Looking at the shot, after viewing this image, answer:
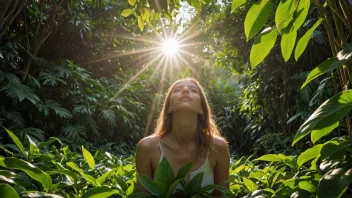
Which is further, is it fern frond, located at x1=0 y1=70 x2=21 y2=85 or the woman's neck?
fern frond, located at x1=0 y1=70 x2=21 y2=85

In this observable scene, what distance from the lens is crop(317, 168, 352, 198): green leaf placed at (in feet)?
1.86

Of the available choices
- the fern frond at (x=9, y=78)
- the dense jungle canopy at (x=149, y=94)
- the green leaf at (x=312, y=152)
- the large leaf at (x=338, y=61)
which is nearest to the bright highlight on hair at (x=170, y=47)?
the dense jungle canopy at (x=149, y=94)

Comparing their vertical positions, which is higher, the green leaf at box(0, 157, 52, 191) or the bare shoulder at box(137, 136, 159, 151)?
the green leaf at box(0, 157, 52, 191)

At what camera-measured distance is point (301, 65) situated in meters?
4.70

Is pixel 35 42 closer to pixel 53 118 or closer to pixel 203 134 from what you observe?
pixel 53 118

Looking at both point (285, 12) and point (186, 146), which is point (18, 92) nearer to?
point (186, 146)

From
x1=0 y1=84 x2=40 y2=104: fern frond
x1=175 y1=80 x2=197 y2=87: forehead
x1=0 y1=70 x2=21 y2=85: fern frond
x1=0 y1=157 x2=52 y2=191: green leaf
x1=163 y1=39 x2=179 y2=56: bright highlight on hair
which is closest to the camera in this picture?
x1=0 y1=157 x2=52 y2=191: green leaf

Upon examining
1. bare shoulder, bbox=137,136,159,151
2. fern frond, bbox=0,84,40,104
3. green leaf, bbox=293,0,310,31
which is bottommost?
bare shoulder, bbox=137,136,159,151

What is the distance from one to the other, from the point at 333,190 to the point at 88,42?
680cm

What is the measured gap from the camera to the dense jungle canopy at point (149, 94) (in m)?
0.75

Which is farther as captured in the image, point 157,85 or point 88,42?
point 157,85

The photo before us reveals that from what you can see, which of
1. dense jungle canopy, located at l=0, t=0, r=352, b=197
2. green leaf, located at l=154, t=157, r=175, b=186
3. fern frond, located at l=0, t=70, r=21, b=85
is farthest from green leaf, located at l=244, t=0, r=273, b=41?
fern frond, located at l=0, t=70, r=21, b=85

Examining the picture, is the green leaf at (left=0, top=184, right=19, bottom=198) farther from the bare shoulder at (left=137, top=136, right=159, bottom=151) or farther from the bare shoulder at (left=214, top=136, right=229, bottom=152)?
the bare shoulder at (left=214, top=136, right=229, bottom=152)

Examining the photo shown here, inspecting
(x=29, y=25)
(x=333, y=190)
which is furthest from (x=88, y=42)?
(x=333, y=190)
